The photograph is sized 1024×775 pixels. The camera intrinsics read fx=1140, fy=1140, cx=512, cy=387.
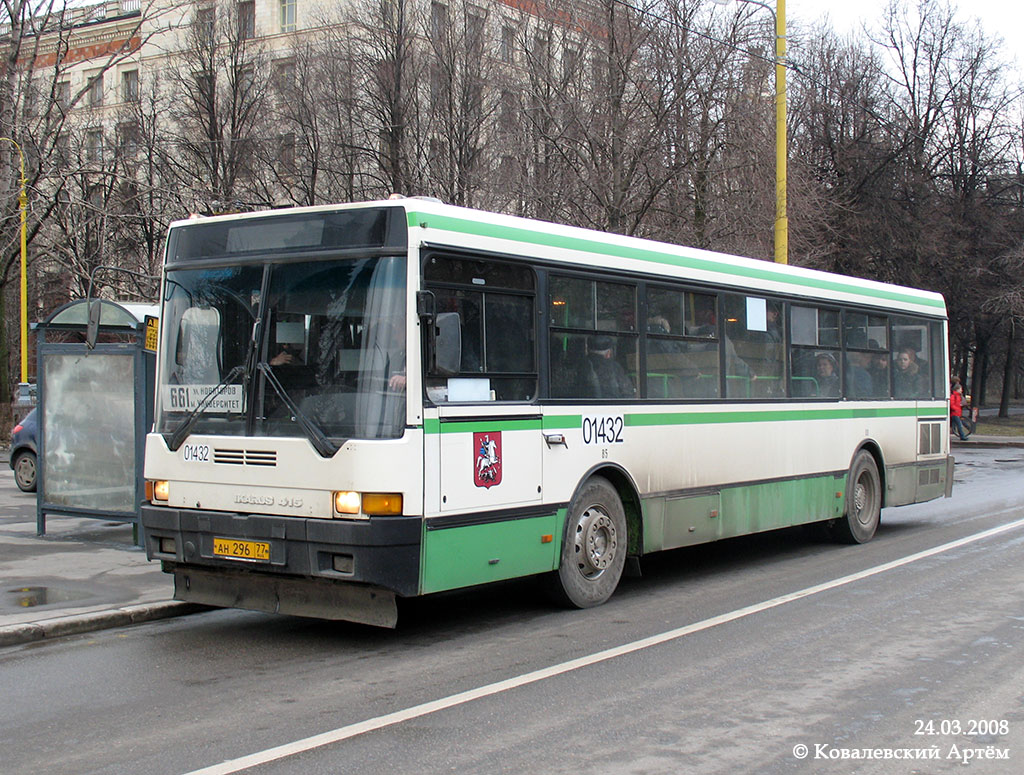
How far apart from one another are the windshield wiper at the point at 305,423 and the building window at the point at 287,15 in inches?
1709

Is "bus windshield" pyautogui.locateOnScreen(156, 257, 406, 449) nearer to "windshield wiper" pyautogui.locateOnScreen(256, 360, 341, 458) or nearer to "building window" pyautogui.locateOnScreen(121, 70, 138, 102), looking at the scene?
"windshield wiper" pyautogui.locateOnScreen(256, 360, 341, 458)

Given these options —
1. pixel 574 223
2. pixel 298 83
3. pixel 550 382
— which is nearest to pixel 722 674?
pixel 550 382

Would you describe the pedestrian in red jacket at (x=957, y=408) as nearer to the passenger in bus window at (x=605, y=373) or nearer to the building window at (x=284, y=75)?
the building window at (x=284, y=75)

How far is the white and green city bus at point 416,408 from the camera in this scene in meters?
7.36

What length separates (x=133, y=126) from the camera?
37156 millimetres

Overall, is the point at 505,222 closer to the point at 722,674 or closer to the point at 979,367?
the point at 722,674

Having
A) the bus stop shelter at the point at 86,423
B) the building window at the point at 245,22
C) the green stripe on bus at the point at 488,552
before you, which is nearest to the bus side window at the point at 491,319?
the green stripe on bus at the point at 488,552

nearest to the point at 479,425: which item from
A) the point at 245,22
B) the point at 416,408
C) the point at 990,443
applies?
the point at 416,408

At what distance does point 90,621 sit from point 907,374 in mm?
10059

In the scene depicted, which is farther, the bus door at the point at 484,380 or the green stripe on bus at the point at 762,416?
the green stripe on bus at the point at 762,416

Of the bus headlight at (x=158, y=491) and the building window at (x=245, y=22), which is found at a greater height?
the building window at (x=245, y=22)

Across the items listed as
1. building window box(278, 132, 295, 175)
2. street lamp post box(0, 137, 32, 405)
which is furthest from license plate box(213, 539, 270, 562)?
building window box(278, 132, 295, 175)

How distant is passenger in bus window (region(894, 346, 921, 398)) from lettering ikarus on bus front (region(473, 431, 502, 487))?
7.55 m

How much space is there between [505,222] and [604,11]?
1744 cm
